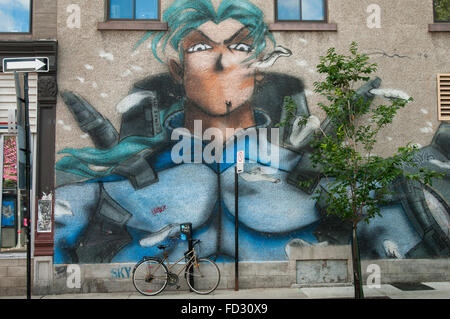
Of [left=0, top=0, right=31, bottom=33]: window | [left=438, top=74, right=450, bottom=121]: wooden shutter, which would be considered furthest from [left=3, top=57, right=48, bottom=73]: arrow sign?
[left=438, top=74, right=450, bottom=121]: wooden shutter

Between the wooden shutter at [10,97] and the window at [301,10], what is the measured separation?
5.78m

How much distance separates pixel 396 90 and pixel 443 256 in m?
3.86

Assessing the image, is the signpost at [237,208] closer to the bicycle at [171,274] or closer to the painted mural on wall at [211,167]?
the painted mural on wall at [211,167]

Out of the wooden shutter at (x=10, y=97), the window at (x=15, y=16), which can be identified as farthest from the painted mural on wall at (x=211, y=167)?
the window at (x=15, y=16)

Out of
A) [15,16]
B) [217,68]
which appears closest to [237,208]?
[217,68]

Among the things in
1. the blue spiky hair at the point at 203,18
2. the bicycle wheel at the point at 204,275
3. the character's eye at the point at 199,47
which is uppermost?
the blue spiky hair at the point at 203,18

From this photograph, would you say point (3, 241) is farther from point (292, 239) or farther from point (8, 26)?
point (292, 239)

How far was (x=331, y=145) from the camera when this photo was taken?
24.4 feet

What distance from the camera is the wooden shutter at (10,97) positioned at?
899 centimetres

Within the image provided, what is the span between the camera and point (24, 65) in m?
6.62

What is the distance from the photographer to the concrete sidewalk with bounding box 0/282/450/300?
8057 millimetres

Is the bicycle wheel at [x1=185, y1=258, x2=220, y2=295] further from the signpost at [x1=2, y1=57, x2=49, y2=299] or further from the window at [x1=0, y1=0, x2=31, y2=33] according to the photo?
the window at [x1=0, y1=0, x2=31, y2=33]

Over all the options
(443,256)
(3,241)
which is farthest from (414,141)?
(3,241)

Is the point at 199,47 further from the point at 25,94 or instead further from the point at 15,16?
the point at 15,16
